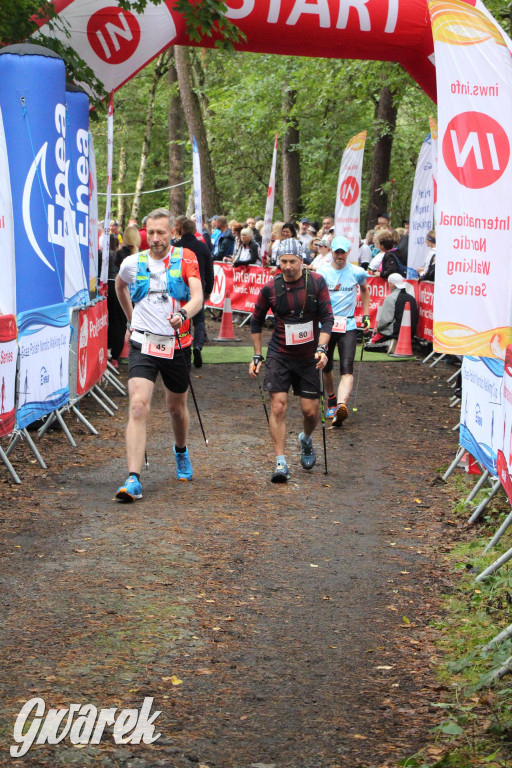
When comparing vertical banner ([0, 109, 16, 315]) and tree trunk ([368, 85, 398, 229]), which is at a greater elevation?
tree trunk ([368, 85, 398, 229])

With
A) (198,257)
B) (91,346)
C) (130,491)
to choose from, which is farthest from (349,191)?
(130,491)

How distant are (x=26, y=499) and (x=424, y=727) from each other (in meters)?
4.56

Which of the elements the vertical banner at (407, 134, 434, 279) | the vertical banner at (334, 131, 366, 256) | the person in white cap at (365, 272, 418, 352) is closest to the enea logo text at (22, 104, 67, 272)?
the vertical banner at (334, 131, 366, 256)

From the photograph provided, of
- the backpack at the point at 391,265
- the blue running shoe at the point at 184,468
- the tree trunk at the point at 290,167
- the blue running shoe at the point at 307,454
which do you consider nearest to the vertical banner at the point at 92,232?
the blue running shoe at the point at 307,454

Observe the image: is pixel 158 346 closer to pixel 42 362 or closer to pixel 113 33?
pixel 42 362

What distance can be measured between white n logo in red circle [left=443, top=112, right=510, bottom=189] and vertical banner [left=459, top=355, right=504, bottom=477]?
4.30 feet

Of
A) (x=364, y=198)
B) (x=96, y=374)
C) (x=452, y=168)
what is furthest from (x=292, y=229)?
(x=364, y=198)

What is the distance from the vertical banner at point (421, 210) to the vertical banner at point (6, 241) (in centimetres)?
989

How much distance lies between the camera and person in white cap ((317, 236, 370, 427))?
1177 cm

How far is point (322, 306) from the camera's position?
9266mm

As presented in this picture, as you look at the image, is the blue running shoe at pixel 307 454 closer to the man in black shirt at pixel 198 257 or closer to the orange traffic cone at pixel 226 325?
the man in black shirt at pixel 198 257

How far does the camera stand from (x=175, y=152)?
35.6m

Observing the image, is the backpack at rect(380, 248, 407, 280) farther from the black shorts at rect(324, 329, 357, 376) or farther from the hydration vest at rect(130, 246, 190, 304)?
the hydration vest at rect(130, 246, 190, 304)

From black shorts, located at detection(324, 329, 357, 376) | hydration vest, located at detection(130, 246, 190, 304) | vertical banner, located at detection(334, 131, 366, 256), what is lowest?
black shorts, located at detection(324, 329, 357, 376)
